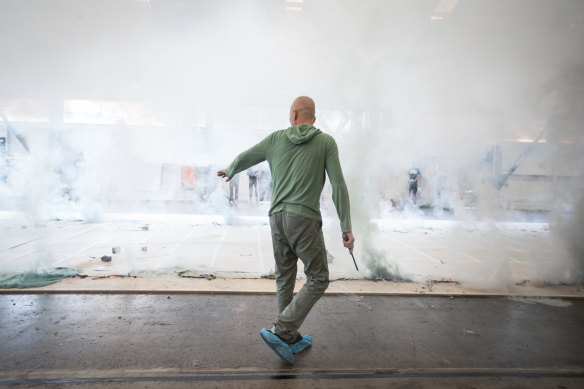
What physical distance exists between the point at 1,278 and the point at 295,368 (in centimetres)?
265

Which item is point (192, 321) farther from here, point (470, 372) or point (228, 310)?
point (470, 372)

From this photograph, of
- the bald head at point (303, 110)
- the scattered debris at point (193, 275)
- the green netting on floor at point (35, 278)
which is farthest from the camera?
the scattered debris at point (193, 275)

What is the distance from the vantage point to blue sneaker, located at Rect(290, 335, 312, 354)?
1.88 metres

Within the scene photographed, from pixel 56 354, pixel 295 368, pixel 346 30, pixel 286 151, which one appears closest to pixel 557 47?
pixel 346 30

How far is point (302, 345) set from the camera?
6.29 feet

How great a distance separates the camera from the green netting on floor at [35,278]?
2689 mm

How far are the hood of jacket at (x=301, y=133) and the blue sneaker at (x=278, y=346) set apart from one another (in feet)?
3.29

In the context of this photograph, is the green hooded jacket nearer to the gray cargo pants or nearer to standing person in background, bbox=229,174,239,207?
the gray cargo pants

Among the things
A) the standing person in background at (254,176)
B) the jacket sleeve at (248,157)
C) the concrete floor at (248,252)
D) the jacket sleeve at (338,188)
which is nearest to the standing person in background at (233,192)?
the standing person in background at (254,176)

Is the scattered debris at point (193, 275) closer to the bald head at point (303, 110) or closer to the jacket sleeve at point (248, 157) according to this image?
the jacket sleeve at point (248, 157)

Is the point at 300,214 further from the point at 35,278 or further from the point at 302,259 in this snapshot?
the point at 35,278

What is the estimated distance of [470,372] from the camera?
175cm

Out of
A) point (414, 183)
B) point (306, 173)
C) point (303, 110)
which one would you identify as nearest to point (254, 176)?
point (414, 183)

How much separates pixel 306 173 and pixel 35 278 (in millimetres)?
2624
